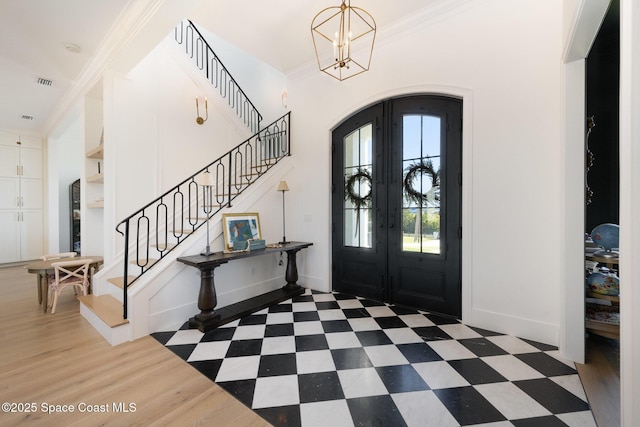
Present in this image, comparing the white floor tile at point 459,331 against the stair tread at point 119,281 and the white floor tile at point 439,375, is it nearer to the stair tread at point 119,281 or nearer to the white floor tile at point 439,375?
the white floor tile at point 439,375

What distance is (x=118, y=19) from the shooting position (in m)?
3.12

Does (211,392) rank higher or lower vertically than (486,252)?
lower

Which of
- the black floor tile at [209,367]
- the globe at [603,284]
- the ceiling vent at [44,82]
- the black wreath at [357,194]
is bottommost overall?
the black floor tile at [209,367]

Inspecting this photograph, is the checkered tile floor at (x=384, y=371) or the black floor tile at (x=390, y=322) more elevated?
the black floor tile at (x=390, y=322)

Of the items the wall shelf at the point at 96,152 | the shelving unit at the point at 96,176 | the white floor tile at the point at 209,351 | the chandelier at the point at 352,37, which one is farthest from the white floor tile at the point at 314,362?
the wall shelf at the point at 96,152

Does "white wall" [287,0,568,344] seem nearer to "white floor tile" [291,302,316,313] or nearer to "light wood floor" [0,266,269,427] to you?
"white floor tile" [291,302,316,313]

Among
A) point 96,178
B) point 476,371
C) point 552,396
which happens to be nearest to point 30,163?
point 96,178

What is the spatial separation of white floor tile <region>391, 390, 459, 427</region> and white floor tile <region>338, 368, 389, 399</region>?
0.13 m

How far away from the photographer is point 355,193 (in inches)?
163

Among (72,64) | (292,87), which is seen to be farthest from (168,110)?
(292,87)

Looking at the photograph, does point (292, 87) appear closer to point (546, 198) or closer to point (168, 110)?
point (168, 110)

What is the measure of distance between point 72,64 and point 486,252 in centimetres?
609

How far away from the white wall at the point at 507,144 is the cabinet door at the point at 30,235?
29.7 feet

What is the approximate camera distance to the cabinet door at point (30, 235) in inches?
270
